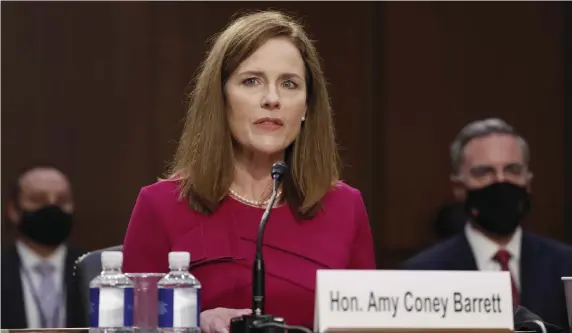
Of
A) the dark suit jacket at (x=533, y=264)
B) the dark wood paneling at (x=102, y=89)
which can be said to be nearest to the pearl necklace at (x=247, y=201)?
the dark suit jacket at (x=533, y=264)

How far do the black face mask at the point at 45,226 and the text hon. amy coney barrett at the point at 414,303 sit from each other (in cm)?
300

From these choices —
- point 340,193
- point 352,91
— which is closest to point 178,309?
point 340,193

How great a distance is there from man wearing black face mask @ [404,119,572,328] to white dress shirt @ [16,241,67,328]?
1.46 m

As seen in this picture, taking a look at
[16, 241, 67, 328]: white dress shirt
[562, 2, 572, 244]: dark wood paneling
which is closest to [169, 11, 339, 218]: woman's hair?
[16, 241, 67, 328]: white dress shirt

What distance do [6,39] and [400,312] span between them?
360 centimetres

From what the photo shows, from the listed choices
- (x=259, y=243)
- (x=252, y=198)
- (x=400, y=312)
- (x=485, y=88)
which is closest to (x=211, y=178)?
(x=252, y=198)

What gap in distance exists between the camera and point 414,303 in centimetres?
185

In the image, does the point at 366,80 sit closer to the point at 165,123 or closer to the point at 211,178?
the point at 165,123

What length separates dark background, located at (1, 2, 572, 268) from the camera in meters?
5.00

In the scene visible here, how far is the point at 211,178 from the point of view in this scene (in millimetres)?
2535

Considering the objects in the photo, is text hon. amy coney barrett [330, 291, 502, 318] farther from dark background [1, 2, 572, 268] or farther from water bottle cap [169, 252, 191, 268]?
dark background [1, 2, 572, 268]

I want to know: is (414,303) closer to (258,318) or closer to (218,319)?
(258,318)

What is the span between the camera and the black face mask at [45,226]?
15.2 feet

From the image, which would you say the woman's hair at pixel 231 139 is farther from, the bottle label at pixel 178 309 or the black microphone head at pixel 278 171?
the bottle label at pixel 178 309
